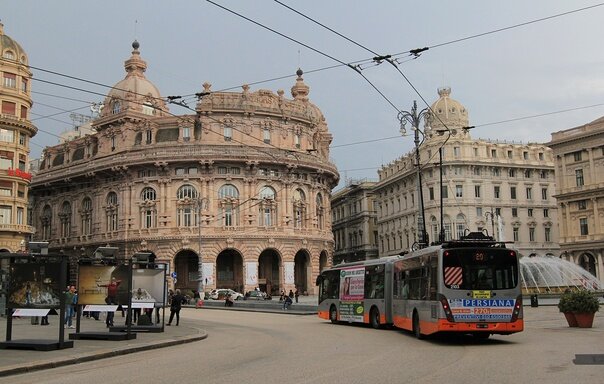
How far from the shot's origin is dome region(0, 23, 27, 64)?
55281 mm

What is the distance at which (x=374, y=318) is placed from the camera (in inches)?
984

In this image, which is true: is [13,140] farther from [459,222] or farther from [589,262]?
[589,262]

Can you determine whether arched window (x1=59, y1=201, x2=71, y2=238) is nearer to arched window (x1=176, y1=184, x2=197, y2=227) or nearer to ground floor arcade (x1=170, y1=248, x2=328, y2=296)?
ground floor arcade (x1=170, y1=248, x2=328, y2=296)

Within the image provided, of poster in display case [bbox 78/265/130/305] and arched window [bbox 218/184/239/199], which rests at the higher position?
arched window [bbox 218/184/239/199]

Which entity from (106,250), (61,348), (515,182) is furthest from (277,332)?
(515,182)

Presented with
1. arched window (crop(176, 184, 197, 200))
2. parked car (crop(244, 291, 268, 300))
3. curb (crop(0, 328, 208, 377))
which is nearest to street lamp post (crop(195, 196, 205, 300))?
arched window (crop(176, 184, 197, 200))

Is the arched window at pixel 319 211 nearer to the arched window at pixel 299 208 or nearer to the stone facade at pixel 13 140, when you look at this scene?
the arched window at pixel 299 208

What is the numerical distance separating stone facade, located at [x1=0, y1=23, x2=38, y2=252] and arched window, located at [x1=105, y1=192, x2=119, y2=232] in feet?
41.3

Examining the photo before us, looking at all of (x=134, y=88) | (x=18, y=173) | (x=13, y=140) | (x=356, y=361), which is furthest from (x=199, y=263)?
(x=356, y=361)

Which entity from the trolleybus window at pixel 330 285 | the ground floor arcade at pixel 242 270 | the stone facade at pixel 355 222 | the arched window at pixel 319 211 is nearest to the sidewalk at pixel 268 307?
the trolleybus window at pixel 330 285

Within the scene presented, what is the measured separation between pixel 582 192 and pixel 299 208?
96.7 ft

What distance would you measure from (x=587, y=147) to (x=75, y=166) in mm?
55417

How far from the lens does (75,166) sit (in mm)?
74875

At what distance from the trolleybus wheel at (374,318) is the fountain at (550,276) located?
68.6 ft
